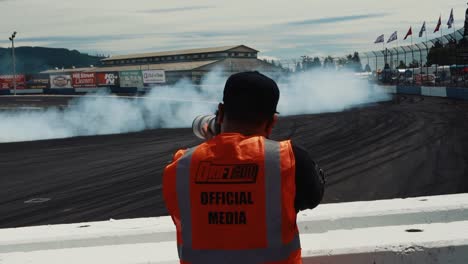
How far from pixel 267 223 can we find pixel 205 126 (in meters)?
0.53

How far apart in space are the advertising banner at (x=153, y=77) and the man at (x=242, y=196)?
2586 inches

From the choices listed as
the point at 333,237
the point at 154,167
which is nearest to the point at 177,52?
the point at 154,167

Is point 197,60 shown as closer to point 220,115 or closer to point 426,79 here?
point 426,79

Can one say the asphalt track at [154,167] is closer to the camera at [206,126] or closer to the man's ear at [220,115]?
the camera at [206,126]

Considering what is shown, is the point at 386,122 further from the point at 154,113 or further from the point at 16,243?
the point at 16,243

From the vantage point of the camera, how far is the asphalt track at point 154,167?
813cm

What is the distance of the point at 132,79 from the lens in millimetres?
66312

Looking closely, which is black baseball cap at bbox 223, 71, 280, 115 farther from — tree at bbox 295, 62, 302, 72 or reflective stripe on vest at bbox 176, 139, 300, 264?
tree at bbox 295, 62, 302, 72

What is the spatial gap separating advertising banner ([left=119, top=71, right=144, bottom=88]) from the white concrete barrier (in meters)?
64.4

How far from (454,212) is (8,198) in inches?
328

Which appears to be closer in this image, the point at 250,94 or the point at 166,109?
the point at 250,94

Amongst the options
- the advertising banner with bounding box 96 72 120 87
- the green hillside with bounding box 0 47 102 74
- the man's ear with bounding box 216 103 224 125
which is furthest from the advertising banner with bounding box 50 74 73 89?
the green hillside with bounding box 0 47 102 74

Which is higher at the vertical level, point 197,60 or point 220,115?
point 197,60

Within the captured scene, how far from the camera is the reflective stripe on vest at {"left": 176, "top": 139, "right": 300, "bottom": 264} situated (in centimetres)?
176
